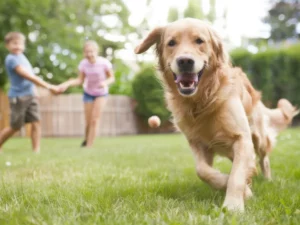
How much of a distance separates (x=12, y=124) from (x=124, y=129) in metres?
10.4

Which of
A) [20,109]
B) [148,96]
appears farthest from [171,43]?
[148,96]

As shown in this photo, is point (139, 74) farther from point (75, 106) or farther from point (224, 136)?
point (224, 136)

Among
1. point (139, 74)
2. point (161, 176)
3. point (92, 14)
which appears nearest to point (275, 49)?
point (139, 74)

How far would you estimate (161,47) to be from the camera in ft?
11.7

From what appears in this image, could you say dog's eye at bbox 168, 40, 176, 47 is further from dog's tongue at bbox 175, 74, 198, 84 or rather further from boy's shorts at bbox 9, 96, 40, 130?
boy's shorts at bbox 9, 96, 40, 130

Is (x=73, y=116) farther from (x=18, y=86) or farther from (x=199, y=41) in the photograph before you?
(x=199, y=41)

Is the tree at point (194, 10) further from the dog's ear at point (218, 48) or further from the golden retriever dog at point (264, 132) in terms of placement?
the dog's ear at point (218, 48)

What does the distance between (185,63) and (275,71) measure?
48.6 ft

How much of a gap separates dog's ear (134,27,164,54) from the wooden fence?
12.8 metres

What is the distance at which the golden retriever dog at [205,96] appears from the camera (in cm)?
303

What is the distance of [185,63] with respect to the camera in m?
3.03

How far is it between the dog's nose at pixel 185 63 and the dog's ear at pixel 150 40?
2.15ft

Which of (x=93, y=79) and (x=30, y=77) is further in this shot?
(x=93, y=79)

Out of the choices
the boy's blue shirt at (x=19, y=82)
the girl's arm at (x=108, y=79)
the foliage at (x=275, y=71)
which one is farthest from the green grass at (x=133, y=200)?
the foliage at (x=275, y=71)
